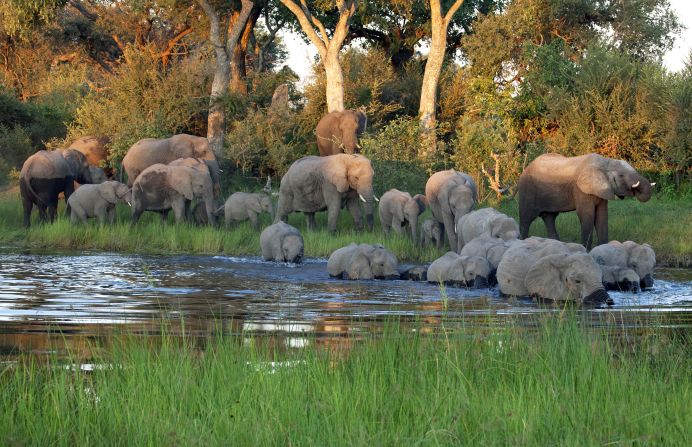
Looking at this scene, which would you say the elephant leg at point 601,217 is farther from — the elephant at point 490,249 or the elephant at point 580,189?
the elephant at point 490,249

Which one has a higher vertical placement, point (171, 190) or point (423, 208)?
point (171, 190)

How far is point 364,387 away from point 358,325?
11.9 feet

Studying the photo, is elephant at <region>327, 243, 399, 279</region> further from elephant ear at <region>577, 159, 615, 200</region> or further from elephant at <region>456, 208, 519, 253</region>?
elephant ear at <region>577, 159, 615, 200</region>

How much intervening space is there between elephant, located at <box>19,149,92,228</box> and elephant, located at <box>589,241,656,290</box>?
39.3ft

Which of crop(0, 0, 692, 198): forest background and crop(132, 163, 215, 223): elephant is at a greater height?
crop(0, 0, 692, 198): forest background

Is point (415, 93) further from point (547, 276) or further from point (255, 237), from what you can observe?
point (547, 276)

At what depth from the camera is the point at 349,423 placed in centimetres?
521

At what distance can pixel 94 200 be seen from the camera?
21266mm

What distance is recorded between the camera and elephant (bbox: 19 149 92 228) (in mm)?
22558

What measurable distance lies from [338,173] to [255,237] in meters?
2.15

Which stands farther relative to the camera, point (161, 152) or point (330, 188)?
point (161, 152)

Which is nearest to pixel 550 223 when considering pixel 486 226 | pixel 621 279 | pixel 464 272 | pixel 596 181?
pixel 596 181

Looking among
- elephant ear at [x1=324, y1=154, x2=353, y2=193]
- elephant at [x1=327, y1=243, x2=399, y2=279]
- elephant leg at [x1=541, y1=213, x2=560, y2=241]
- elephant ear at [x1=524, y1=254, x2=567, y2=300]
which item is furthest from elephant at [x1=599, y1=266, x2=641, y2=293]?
elephant ear at [x1=324, y1=154, x2=353, y2=193]

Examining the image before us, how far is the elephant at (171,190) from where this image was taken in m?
21.2
